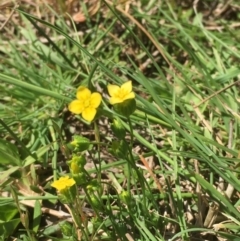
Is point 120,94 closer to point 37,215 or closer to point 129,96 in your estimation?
point 129,96

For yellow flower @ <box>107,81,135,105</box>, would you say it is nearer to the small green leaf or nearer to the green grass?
the green grass

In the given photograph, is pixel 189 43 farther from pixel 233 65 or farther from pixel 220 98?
pixel 220 98

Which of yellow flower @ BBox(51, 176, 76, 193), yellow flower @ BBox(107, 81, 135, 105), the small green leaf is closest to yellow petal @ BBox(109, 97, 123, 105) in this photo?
yellow flower @ BBox(107, 81, 135, 105)

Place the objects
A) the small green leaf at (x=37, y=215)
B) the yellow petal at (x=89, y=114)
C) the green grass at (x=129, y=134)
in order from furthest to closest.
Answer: the small green leaf at (x=37, y=215)
the green grass at (x=129, y=134)
the yellow petal at (x=89, y=114)

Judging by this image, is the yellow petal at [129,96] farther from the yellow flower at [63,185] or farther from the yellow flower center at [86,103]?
the yellow flower at [63,185]

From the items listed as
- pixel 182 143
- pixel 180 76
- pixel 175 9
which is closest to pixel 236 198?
pixel 182 143

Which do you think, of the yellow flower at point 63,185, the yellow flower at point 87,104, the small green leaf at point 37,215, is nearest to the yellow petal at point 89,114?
the yellow flower at point 87,104
